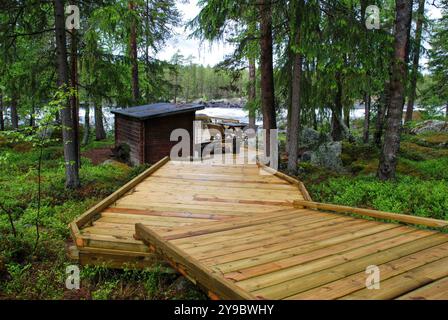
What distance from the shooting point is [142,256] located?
14.3ft

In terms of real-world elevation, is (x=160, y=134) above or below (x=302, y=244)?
above

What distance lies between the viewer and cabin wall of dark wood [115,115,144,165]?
A: 13.4 meters

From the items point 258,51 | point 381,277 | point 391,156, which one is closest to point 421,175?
point 391,156

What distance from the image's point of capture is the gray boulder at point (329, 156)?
12281 millimetres

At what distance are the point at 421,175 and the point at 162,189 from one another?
26.7ft

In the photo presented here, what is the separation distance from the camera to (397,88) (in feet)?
26.8

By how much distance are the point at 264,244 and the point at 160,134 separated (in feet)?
34.9

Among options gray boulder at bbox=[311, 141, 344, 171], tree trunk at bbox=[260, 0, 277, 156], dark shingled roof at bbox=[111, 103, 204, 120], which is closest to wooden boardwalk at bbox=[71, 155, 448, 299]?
tree trunk at bbox=[260, 0, 277, 156]

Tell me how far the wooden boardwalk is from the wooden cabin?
630 cm

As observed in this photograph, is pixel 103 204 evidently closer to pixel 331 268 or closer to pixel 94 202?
pixel 94 202

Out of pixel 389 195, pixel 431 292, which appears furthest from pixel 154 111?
pixel 431 292

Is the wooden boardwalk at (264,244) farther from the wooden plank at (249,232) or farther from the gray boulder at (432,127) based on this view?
the gray boulder at (432,127)

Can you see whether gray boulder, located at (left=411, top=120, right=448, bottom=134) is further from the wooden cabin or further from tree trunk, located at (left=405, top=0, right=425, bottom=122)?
the wooden cabin

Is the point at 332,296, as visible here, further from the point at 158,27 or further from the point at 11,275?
the point at 158,27
